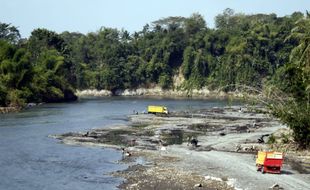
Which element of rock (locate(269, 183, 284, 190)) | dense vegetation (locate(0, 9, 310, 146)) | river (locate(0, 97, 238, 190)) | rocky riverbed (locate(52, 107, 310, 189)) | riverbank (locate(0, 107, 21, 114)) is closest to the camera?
rock (locate(269, 183, 284, 190))

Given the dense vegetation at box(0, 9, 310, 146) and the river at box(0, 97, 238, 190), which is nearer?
the river at box(0, 97, 238, 190)

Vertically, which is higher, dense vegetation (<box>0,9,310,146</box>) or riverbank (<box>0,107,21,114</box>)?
dense vegetation (<box>0,9,310,146</box>)

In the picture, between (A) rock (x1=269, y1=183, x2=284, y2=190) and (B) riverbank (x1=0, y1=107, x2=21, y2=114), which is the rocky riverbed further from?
(B) riverbank (x1=0, y1=107, x2=21, y2=114)

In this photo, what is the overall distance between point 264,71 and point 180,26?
140 feet

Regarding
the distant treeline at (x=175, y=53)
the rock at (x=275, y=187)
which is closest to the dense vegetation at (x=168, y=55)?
the distant treeline at (x=175, y=53)

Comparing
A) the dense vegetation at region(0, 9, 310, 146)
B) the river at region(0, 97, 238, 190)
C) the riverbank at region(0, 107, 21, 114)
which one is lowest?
the river at region(0, 97, 238, 190)

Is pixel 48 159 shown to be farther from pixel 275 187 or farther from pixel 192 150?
pixel 275 187

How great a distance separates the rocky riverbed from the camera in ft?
117

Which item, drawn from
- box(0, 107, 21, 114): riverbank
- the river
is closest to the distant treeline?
box(0, 107, 21, 114): riverbank

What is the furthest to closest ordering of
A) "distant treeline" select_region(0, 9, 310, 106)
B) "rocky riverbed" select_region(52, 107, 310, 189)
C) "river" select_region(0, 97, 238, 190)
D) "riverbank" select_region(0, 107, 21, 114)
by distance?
"distant treeline" select_region(0, 9, 310, 106) → "riverbank" select_region(0, 107, 21, 114) → "river" select_region(0, 97, 238, 190) → "rocky riverbed" select_region(52, 107, 310, 189)

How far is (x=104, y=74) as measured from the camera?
169 metres

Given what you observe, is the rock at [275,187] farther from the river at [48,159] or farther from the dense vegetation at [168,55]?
the dense vegetation at [168,55]

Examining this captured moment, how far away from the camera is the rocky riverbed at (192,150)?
35.5 m

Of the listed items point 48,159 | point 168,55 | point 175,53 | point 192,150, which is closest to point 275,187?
point 192,150
